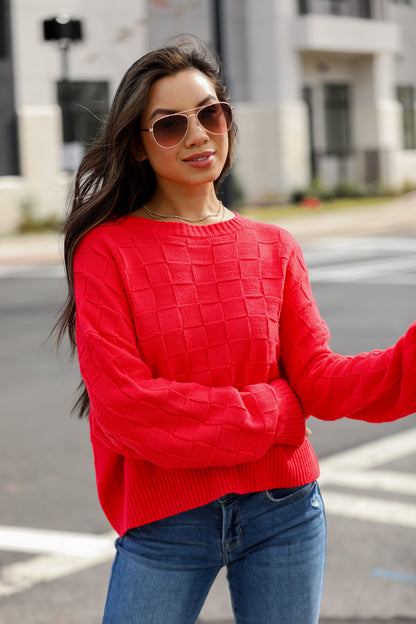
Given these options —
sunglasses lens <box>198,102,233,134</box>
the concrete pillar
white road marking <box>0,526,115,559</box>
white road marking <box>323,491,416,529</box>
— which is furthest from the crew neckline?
the concrete pillar

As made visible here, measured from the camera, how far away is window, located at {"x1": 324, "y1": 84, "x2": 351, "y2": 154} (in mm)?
35344

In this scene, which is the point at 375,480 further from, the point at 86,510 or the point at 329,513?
the point at 86,510

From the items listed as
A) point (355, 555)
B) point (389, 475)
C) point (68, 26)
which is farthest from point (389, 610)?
point (68, 26)

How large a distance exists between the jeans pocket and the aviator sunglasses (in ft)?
2.84

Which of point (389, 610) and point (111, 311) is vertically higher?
point (111, 311)

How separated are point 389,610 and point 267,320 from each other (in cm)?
222

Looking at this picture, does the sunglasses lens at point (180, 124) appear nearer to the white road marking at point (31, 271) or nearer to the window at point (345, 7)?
the white road marking at point (31, 271)

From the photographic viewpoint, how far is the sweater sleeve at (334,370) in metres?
2.37

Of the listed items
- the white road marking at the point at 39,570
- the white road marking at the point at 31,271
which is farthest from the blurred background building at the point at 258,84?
the white road marking at the point at 39,570

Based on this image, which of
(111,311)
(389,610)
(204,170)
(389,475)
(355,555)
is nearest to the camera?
(111,311)

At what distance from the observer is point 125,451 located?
7.68 ft

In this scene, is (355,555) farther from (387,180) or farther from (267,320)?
(387,180)

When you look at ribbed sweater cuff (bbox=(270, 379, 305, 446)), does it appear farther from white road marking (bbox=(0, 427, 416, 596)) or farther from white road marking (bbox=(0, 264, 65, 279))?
white road marking (bbox=(0, 264, 65, 279))

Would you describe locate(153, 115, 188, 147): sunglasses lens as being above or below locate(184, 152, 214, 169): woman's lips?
above
